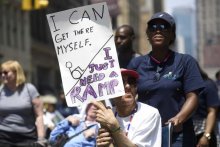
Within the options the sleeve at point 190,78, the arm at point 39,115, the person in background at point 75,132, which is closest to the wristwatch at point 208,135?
the sleeve at point 190,78

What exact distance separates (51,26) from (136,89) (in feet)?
2.63

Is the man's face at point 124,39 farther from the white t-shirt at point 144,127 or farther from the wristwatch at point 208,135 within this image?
the white t-shirt at point 144,127

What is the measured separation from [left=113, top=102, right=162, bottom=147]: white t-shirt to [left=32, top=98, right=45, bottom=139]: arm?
11.0 ft

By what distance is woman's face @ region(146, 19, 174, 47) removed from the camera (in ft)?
19.8

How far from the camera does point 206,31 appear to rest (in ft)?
624

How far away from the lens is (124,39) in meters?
9.02

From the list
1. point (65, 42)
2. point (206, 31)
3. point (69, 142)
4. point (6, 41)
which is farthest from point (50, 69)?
point (206, 31)

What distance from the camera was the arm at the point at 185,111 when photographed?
Answer: 5871 millimetres

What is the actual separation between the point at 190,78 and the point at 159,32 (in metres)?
0.43

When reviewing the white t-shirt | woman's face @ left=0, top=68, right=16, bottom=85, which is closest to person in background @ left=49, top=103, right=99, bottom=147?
woman's face @ left=0, top=68, right=16, bottom=85

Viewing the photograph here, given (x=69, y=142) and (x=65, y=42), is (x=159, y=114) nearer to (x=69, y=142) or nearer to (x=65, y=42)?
(x=65, y=42)

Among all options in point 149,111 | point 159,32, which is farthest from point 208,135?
point 149,111

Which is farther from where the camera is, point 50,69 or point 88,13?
point 50,69

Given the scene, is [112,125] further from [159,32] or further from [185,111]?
[159,32]
